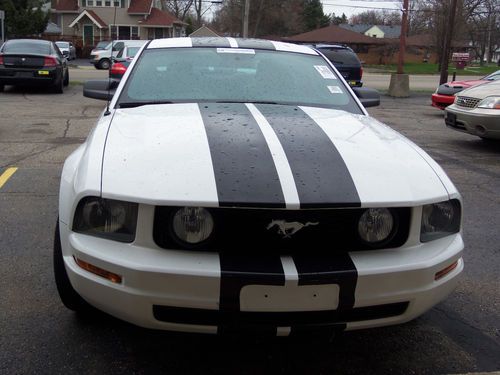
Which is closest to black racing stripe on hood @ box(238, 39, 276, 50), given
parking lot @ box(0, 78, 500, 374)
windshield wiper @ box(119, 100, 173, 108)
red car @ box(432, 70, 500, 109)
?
windshield wiper @ box(119, 100, 173, 108)

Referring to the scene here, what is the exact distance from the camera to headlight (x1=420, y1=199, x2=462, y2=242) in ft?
8.19

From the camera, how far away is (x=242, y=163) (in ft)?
8.13

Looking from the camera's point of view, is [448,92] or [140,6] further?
[140,6]

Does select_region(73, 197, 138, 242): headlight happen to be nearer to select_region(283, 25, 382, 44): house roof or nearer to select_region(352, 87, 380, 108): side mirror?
select_region(352, 87, 380, 108): side mirror

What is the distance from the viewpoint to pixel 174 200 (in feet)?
7.27

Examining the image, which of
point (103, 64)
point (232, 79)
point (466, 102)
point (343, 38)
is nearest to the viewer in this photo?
point (232, 79)

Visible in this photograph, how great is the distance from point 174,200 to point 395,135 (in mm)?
1610

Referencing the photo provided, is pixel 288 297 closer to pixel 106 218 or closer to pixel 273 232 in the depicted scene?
pixel 273 232

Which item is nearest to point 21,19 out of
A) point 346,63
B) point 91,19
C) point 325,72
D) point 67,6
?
point 91,19

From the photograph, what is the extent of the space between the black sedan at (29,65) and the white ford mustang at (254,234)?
13.0 metres

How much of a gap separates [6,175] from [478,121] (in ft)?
21.2

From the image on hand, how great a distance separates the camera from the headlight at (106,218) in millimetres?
2311

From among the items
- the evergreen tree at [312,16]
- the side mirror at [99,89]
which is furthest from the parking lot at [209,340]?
the evergreen tree at [312,16]

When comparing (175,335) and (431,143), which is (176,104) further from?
(431,143)
